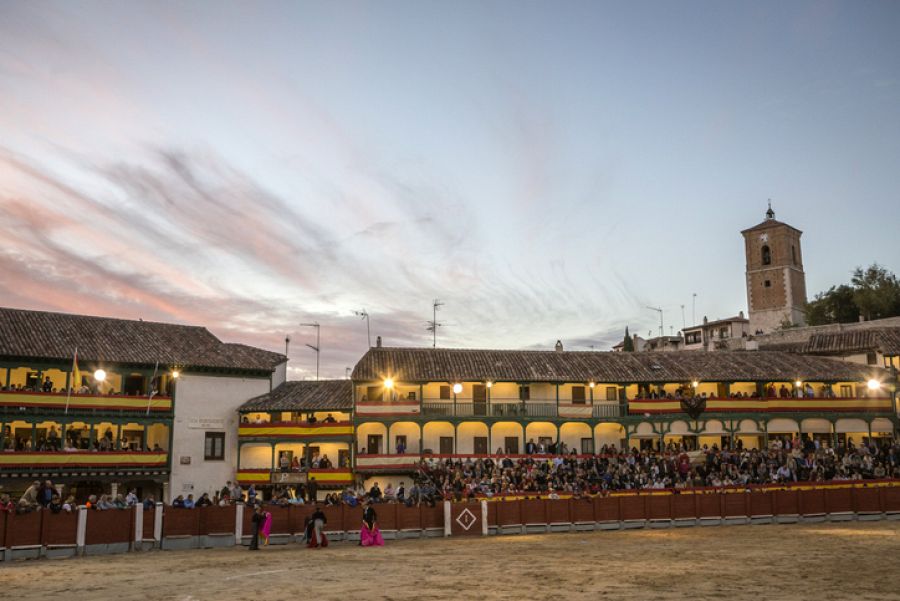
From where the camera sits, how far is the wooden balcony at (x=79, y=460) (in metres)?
37.5

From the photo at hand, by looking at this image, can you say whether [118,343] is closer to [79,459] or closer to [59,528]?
[79,459]

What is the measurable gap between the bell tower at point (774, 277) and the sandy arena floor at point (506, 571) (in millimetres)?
61299

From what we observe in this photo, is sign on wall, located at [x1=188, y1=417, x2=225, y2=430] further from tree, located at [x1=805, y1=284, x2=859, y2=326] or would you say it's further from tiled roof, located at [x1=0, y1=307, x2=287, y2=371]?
tree, located at [x1=805, y1=284, x2=859, y2=326]

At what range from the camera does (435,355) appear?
155 ft

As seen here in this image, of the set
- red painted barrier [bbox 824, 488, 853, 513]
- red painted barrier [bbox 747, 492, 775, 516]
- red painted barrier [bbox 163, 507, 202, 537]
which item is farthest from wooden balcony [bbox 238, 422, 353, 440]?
red painted barrier [bbox 824, 488, 853, 513]

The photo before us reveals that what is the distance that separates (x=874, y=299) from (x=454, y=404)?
150ft

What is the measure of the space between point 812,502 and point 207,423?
103 feet

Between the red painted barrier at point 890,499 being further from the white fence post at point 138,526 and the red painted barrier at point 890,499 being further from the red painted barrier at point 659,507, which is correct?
the white fence post at point 138,526

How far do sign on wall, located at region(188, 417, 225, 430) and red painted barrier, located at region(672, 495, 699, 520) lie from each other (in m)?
26.1

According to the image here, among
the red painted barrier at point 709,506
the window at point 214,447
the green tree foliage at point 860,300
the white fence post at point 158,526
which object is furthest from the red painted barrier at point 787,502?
the green tree foliage at point 860,300

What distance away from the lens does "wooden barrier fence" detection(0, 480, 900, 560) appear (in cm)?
2323

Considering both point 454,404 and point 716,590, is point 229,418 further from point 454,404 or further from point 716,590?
point 716,590

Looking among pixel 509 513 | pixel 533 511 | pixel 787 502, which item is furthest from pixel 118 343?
pixel 787 502

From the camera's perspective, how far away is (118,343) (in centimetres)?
4366
